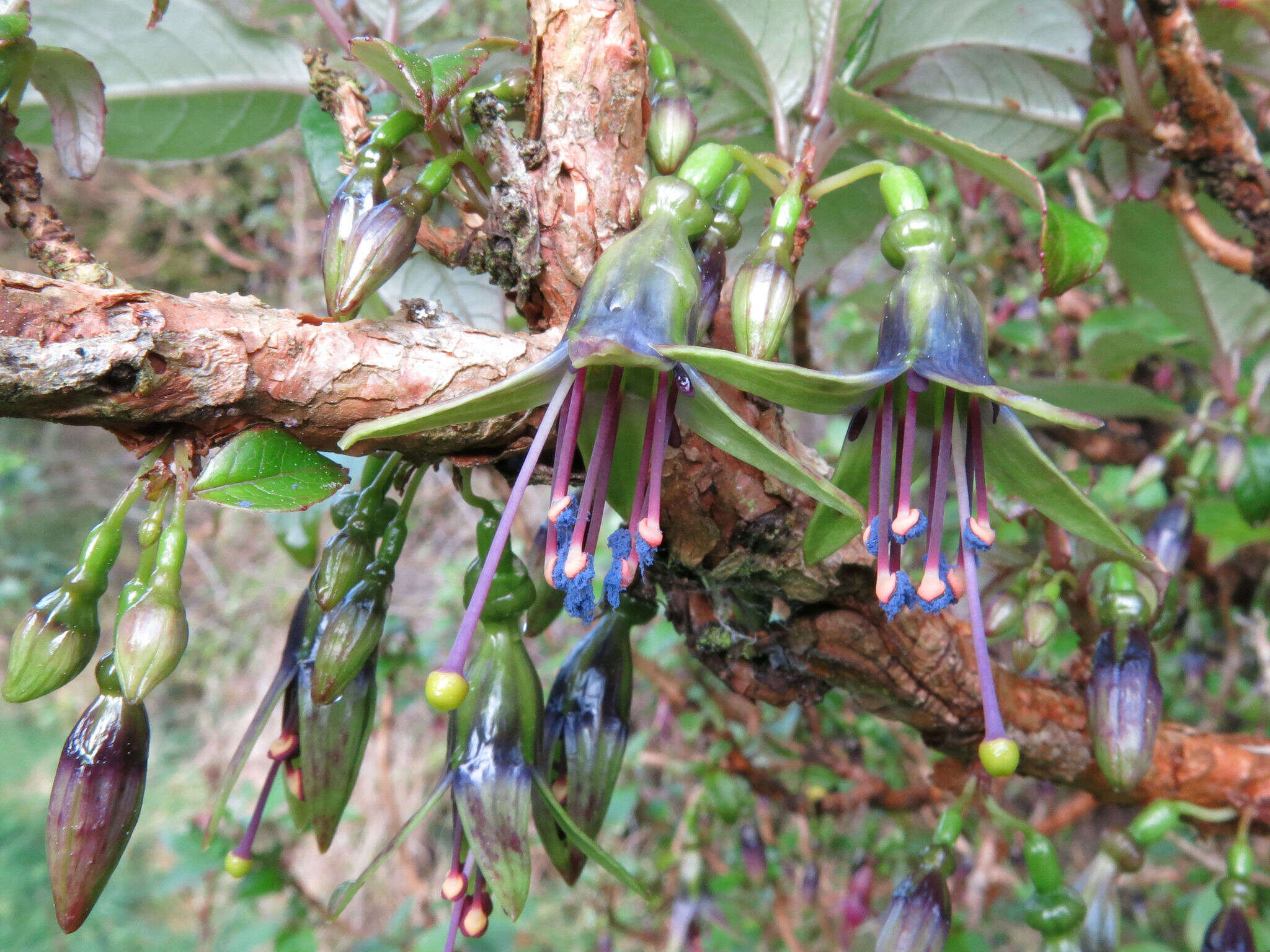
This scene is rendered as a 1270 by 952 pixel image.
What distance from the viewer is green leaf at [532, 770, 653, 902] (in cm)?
47

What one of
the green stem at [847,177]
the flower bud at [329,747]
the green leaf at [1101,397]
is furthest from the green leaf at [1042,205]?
the flower bud at [329,747]

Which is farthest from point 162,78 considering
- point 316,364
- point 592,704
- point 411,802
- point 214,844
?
point 411,802

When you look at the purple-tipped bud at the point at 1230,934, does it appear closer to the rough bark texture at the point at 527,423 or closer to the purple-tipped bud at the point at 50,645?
the rough bark texture at the point at 527,423

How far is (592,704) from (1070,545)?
435mm

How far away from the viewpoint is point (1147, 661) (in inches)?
23.5

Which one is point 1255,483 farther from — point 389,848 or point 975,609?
point 389,848

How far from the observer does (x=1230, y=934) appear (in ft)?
2.20

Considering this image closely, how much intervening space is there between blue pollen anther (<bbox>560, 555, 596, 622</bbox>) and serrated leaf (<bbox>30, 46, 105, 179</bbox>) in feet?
1.47

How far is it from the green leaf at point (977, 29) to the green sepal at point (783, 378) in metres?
0.52

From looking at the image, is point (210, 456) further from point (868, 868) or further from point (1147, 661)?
point (868, 868)

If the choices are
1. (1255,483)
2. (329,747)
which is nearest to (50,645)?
(329,747)

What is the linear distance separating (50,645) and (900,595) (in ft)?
1.41

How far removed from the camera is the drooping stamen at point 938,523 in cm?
41

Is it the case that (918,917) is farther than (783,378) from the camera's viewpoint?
Yes
